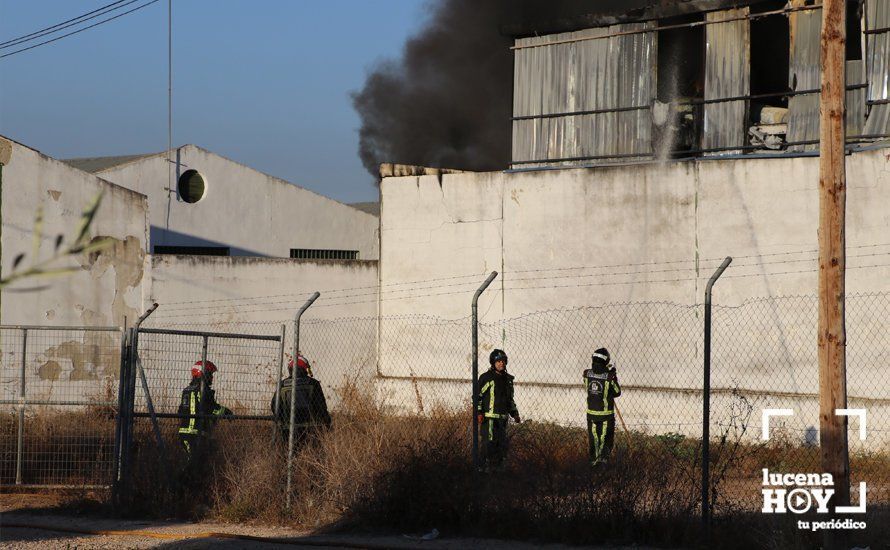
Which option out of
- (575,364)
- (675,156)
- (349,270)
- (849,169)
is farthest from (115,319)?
(849,169)

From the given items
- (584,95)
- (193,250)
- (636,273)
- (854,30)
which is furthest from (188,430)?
(193,250)

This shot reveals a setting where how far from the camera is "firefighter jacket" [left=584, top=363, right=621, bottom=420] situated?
41.0 feet

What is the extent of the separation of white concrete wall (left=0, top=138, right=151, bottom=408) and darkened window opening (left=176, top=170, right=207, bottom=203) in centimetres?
610

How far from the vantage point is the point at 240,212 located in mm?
25234

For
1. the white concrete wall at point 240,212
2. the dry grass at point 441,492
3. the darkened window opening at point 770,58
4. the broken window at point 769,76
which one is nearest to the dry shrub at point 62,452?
the dry grass at point 441,492

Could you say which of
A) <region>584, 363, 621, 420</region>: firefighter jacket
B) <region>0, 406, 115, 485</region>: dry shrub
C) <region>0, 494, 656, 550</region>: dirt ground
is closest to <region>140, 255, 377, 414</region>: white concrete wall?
<region>0, 406, 115, 485</region>: dry shrub

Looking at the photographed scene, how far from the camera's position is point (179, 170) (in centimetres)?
2423

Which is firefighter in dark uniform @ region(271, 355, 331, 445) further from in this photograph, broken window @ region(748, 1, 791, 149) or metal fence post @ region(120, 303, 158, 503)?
broken window @ region(748, 1, 791, 149)

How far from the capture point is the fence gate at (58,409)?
1152 centimetres

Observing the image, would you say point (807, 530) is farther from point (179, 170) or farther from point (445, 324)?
point (179, 170)

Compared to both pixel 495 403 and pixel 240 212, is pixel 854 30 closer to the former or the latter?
pixel 495 403

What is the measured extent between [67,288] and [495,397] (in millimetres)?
8629

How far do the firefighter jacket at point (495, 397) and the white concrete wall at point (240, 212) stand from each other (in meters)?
13.4

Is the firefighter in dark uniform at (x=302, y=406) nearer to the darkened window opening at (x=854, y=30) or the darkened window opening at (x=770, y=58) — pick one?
the darkened window opening at (x=770, y=58)
